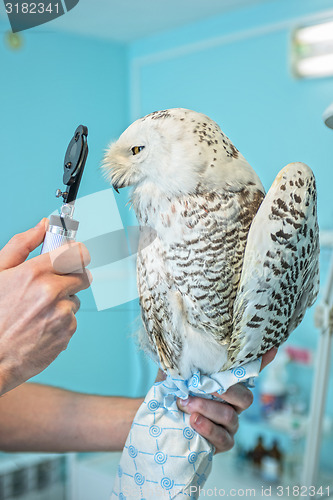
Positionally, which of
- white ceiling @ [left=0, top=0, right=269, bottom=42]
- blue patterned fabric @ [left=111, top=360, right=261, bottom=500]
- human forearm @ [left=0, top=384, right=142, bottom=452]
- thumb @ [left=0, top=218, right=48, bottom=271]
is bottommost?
human forearm @ [left=0, top=384, right=142, bottom=452]

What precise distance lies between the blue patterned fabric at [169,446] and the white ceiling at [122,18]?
51 centimetres

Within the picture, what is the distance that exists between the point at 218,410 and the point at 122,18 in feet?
2.28

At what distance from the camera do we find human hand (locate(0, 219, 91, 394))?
0.58 m

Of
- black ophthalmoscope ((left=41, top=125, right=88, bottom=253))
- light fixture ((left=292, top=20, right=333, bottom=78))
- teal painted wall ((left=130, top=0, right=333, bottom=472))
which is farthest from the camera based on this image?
light fixture ((left=292, top=20, right=333, bottom=78))

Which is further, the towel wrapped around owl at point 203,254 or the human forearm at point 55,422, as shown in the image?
the human forearm at point 55,422

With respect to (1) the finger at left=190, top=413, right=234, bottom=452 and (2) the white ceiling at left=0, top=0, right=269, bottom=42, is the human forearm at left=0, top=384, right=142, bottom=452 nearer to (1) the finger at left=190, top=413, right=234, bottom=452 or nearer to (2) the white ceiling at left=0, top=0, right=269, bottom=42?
(1) the finger at left=190, top=413, right=234, bottom=452

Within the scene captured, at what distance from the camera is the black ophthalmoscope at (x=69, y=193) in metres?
0.51

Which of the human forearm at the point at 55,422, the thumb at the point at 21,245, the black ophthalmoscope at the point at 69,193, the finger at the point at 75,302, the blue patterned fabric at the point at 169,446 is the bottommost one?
the human forearm at the point at 55,422

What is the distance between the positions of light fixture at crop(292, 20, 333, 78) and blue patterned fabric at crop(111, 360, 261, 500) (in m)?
1.45

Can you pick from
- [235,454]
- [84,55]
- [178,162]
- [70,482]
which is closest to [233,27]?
[84,55]

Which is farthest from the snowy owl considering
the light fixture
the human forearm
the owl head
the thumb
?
the light fixture

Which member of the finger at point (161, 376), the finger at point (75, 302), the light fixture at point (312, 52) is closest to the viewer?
the finger at point (75, 302)

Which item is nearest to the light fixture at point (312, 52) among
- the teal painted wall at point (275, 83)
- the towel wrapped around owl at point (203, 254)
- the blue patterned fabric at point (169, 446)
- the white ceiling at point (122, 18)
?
the teal painted wall at point (275, 83)

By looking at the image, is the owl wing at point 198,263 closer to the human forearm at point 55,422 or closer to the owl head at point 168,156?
the owl head at point 168,156
